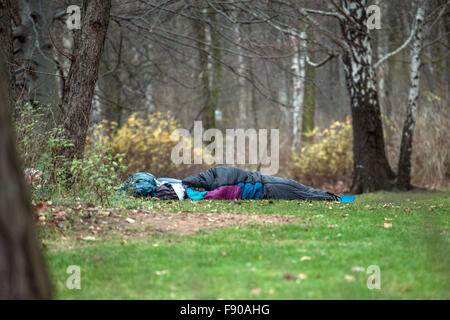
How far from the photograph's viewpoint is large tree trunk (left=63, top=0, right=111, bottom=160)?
855cm

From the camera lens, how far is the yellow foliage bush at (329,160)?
1516cm

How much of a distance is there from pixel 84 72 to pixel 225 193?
3146 mm

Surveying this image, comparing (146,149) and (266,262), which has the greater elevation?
(146,149)

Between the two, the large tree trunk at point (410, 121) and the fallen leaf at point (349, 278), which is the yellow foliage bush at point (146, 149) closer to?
the large tree trunk at point (410, 121)

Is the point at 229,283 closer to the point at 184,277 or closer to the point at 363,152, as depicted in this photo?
the point at 184,277

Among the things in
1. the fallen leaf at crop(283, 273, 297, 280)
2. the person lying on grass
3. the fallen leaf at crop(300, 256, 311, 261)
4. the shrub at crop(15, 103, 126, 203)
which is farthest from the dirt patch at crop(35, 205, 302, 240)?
the person lying on grass

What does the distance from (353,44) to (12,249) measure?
1055 centimetres

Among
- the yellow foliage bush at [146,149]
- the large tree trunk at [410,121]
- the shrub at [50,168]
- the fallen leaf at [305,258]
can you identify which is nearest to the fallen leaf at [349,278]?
the fallen leaf at [305,258]

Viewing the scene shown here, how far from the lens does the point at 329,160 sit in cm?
1533

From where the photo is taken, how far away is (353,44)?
1174 cm

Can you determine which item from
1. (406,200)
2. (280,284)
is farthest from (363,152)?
(280,284)

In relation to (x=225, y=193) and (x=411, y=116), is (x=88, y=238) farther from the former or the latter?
(x=411, y=116)

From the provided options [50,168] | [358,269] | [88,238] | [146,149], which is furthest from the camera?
[146,149]

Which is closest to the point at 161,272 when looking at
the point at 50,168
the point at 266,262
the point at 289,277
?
the point at 266,262
